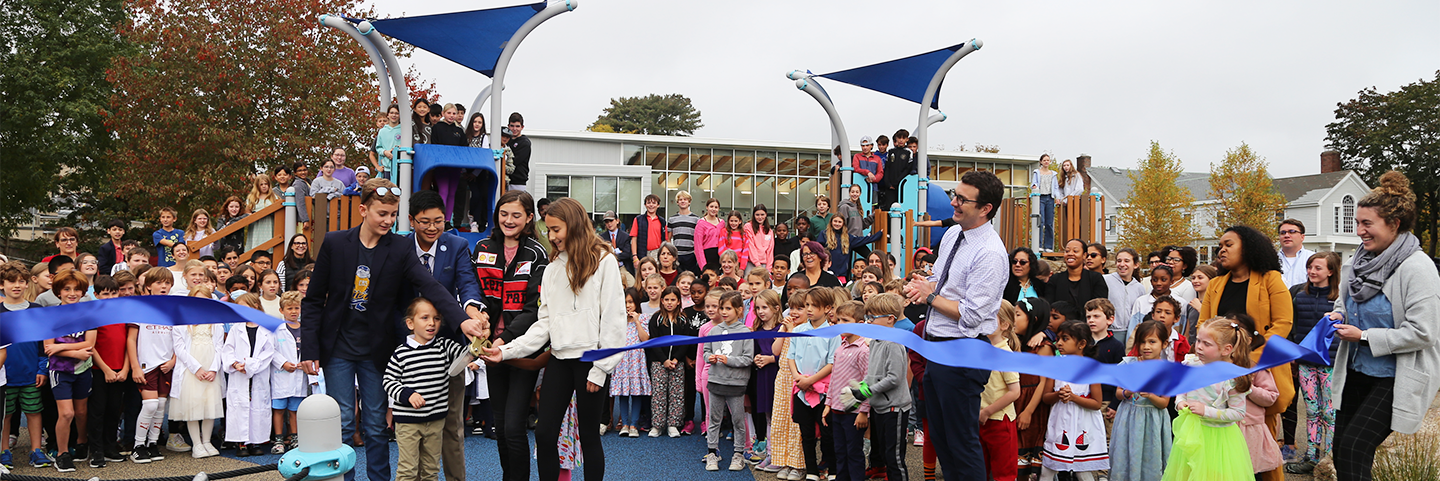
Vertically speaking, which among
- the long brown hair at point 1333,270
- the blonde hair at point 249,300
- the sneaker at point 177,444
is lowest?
the sneaker at point 177,444

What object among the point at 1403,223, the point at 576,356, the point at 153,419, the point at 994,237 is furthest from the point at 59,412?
the point at 1403,223

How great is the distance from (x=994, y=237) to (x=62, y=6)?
29.2 meters

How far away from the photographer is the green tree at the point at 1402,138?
1646 inches

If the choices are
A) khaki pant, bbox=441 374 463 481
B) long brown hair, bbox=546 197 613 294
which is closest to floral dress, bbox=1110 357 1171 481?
long brown hair, bbox=546 197 613 294

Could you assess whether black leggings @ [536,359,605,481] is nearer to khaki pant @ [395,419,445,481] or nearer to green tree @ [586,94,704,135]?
khaki pant @ [395,419,445,481]

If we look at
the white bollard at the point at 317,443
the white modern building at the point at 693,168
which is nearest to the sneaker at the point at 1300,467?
the white bollard at the point at 317,443

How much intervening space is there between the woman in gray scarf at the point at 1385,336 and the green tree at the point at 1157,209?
4150cm

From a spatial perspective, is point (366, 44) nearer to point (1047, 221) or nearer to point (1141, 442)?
point (1141, 442)

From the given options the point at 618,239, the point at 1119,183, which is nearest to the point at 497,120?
the point at 618,239

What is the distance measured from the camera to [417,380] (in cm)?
450

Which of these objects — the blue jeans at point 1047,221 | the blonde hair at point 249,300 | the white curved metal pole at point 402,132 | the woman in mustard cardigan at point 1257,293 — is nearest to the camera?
the woman in mustard cardigan at point 1257,293

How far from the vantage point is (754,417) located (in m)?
7.08

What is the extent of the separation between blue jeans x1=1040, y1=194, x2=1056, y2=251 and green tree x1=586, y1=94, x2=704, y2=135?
46.5m

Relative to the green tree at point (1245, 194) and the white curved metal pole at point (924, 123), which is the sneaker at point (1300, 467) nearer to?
the white curved metal pole at point (924, 123)
